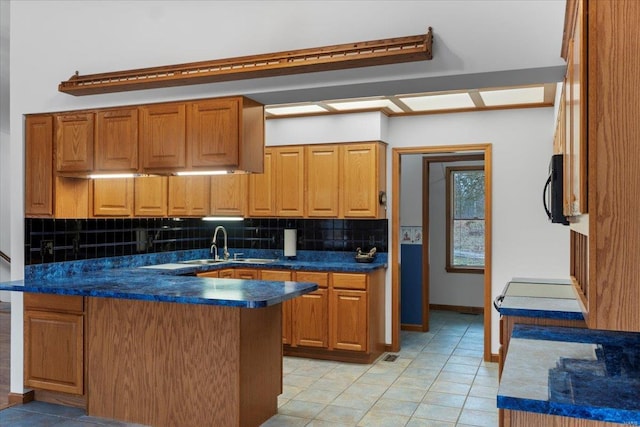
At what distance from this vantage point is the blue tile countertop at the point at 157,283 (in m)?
3.15

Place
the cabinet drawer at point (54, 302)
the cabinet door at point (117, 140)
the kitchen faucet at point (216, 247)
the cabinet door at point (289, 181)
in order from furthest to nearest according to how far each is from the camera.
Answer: the kitchen faucet at point (216, 247) → the cabinet door at point (289, 181) → the cabinet drawer at point (54, 302) → the cabinet door at point (117, 140)

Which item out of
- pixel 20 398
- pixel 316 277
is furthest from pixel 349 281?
pixel 20 398

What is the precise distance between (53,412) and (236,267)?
7.28 ft

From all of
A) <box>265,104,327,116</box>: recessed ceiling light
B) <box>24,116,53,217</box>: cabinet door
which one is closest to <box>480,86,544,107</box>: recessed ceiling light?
<box>265,104,327,116</box>: recessed ceiling light

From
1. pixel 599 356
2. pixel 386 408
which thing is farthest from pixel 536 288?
pixel 599 356

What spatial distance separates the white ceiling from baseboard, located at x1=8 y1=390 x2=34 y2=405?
2.24 meters

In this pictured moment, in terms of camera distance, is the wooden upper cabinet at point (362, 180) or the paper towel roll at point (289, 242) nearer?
the wooden upper cabinet at point (362, 180)

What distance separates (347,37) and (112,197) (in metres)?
2.64

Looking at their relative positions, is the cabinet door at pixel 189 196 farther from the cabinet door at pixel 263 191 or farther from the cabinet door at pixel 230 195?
the cabinet door at pixel 263 191

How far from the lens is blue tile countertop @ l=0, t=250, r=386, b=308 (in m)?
3.15

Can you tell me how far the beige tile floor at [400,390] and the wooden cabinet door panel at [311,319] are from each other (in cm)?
19

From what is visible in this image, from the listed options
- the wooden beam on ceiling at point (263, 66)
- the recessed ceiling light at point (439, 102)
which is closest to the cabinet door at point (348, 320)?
the recessed ceiling light at point (439, 102)

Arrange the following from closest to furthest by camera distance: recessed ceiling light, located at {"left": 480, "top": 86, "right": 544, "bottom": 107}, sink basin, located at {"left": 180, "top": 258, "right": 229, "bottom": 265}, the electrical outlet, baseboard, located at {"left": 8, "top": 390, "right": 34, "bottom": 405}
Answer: baseboard, located at {"left": 8, "top": 390, "right": 34, "bottom": 405}, the electrical outlet, recessed ceiling light, located at {"left": 480, "top": 86, "right": 544, "bottom": 107}, sink basin, located at {"left": 180, "top": 258, "right": 229, "bottom": 265}

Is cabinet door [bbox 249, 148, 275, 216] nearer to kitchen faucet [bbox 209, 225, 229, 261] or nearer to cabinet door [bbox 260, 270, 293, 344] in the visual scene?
kitchen faucet [bbox 209, 225, 229, 261]
